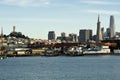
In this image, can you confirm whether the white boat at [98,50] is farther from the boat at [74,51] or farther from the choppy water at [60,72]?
the choppy water at [60,72]

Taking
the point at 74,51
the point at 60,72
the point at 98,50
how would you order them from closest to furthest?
the point at 60,72 < the point at 74,51 < the point at 98,50

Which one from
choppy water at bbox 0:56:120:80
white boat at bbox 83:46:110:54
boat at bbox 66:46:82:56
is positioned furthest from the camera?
white boat at bbox 83:46:110:54

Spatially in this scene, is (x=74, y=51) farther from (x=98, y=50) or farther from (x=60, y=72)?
(x=60, y=72)

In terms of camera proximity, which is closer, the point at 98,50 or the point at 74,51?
the point at 74,51

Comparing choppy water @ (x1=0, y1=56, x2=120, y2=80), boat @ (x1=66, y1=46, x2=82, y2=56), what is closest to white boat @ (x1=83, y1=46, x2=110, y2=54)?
boat @ (x1=66, y1=46, x2=82, y2=56)

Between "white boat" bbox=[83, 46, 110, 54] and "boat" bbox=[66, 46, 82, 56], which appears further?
"white boat" bbox=[83, 46, 110, 54]

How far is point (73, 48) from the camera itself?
172m

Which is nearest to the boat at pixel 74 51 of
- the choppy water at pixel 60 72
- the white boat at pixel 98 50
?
the white boat at pixel 98 50

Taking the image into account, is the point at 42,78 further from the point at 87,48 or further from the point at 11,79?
the point at 87,48

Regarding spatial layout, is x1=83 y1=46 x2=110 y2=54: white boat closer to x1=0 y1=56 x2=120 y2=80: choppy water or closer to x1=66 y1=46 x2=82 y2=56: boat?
x1=66 y1=46 x2=82 y2=56: boat

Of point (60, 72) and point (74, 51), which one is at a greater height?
point (74, 51)

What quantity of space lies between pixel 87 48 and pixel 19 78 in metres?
121

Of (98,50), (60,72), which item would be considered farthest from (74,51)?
(60,72)

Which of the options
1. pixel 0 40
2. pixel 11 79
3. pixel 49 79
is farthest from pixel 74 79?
pixel 0 40
